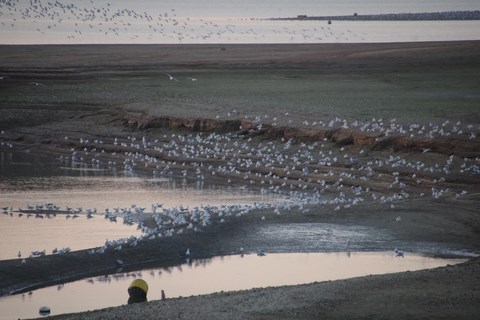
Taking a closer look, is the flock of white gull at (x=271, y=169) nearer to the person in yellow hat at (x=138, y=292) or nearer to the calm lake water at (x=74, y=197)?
the calm lake water at (x=74, y=197)

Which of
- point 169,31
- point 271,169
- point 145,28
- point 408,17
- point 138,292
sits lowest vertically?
point 138,292

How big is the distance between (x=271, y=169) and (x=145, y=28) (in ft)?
201

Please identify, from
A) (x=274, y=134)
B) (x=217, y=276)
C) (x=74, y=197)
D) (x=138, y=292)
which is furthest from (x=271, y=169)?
(x=138, y=292)

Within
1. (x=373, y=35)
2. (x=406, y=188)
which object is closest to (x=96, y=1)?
(x=373, y=35)

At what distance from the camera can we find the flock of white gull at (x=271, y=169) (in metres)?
19.7

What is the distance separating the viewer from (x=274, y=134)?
27391 millimetres

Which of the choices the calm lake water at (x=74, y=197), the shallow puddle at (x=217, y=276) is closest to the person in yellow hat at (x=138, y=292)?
the shallow puddle at (x=217, y=276)

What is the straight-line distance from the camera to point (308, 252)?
17.2 m

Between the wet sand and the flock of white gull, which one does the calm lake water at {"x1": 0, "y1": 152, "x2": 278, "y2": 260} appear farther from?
the wet sand

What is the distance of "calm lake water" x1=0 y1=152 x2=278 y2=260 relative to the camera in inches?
707

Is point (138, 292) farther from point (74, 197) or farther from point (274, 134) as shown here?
point (274, 134)

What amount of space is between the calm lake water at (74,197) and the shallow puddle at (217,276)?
6.13 feet

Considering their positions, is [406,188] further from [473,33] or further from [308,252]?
[473,33]

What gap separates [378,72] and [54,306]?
29049 millimetres
